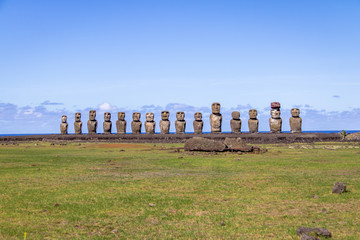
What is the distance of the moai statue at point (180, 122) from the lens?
41.9 meters

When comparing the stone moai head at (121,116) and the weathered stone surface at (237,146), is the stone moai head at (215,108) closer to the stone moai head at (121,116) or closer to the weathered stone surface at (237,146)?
the stone moai head at (121,116)

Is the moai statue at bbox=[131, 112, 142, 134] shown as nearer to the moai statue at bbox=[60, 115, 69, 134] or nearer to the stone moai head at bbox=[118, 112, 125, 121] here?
the stone moai head at bbox=[118, 112, 125, 121]

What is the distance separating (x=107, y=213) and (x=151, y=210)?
96 centimetres

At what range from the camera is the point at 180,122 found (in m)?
42.0

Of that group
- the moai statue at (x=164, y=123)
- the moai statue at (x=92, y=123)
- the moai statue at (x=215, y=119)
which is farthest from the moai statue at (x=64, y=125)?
the moai statue at (x=215, y=119)

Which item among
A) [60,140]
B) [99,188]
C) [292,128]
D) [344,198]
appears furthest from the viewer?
[60,140]

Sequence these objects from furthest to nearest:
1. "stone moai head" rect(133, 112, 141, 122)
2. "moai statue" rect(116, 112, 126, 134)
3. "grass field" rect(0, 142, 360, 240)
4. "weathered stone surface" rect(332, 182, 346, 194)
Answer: "moai statue" rect(116, 112, 126, 134) < "stone moai head" rect(133, 112, 141, 122) < "weathered stone surface" rect(332, 182, 346, 194) < "grass field" rect(0, 142, 360, 240)

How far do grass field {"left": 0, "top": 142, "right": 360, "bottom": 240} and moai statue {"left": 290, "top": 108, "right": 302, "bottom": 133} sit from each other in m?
24.6

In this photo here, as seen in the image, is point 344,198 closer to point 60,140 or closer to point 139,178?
point 139,178

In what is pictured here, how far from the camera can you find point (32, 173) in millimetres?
15109

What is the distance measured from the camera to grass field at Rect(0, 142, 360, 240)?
7.62 metres

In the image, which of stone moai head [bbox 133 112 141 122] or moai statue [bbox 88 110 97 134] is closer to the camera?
stone moai head [bbox 133 112 141 122]

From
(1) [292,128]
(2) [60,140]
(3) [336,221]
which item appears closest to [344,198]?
(3) [336,221]

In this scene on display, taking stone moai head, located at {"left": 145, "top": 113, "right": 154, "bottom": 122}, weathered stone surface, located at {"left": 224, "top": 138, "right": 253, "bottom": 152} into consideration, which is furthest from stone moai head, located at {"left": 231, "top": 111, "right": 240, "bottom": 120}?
weathered stone surface, located at {"left": 224, "top": 138, "right": 253, "bottom": 152}
